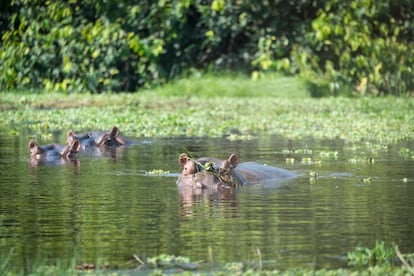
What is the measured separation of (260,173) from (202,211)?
2.13 metres

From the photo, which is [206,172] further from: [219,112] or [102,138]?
[219,112]

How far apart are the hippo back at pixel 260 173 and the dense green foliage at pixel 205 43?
1031 cm

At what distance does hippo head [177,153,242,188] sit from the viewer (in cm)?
899

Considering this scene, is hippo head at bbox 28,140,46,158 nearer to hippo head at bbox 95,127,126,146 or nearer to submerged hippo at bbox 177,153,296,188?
hippo head at bbox 95,127,126,146

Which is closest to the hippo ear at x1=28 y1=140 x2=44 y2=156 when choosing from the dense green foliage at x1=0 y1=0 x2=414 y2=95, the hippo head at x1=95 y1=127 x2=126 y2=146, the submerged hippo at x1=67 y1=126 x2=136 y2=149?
the submerged hippo at x1=67 y1=126 x2=136 y2=149

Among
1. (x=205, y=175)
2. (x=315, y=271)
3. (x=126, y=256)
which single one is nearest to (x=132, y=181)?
(x=205, y=175)

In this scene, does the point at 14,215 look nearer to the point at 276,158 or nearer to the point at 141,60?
the point at 276,158

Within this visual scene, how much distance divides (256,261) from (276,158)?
226 inches

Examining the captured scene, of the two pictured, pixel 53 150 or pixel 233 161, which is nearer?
pixel 233 161

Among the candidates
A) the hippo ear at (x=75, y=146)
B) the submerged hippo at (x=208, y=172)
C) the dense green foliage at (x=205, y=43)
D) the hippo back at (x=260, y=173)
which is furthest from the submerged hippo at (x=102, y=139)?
the dense green foliage at (x=205, y=43)

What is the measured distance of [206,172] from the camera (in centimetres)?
906

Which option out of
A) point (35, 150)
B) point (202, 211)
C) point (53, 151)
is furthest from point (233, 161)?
point (53, 151)

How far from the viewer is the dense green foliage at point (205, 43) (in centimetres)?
2058

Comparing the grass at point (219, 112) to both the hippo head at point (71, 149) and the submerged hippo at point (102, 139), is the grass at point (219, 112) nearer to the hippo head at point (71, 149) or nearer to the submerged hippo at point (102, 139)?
the submerged hippo at point (102, 139)
